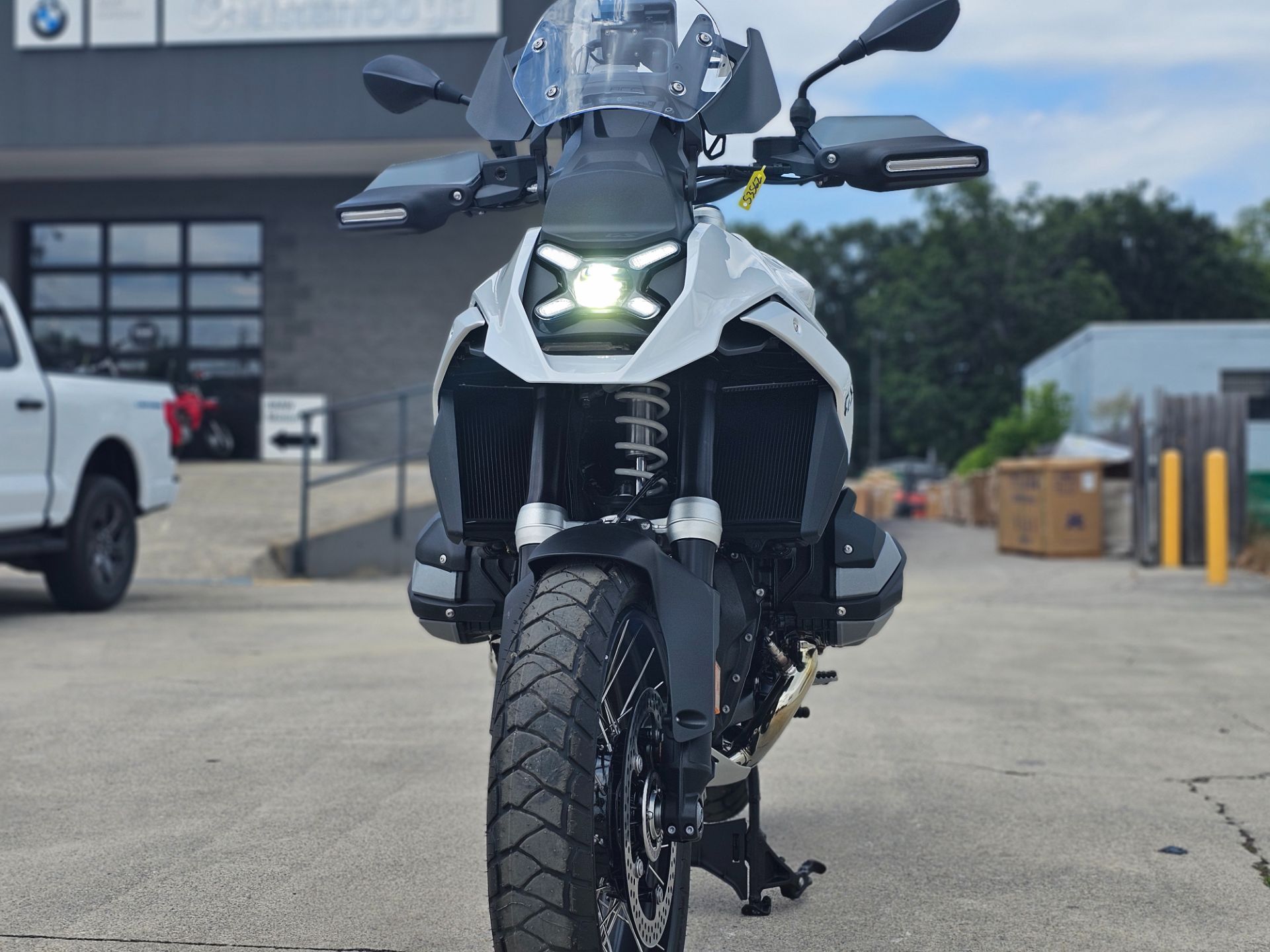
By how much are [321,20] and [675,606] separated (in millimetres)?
16923

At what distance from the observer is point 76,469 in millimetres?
8977

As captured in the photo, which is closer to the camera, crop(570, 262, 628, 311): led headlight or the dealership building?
crop(570, 262, 628, 311): led headlight

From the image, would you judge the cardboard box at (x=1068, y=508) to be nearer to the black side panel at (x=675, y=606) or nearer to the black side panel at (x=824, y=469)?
the black side panel at (x=824, y=469)

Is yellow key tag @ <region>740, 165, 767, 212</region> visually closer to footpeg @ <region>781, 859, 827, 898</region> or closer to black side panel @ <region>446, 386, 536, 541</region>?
black side panel @ <region>446, 386, 536, 541</region>

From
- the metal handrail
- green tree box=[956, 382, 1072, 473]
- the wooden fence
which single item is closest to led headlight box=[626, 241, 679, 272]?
the metal handrail

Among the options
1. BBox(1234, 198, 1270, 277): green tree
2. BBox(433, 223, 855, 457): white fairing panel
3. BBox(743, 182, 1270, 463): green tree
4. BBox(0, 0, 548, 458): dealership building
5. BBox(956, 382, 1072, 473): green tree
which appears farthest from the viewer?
BBox(1234, 198, 1270, 277): green tree

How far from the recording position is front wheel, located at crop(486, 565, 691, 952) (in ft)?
7.18

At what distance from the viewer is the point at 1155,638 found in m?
9.06

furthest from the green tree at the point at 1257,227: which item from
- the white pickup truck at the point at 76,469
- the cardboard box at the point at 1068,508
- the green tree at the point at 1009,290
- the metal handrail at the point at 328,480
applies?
the white pickup truck at the point at 76,469

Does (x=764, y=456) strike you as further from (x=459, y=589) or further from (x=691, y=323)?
(x=459, y=589)

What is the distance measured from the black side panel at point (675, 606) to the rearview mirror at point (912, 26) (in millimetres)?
1283

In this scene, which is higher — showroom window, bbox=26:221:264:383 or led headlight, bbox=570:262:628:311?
showroom window, bbox=26:221:264:383

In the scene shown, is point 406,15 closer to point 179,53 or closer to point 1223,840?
point 179,53

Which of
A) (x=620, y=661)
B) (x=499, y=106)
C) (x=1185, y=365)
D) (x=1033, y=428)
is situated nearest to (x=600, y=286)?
(x=620, y=661)
